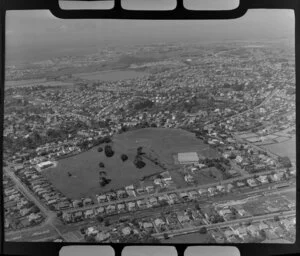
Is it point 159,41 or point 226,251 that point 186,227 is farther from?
point 159,41

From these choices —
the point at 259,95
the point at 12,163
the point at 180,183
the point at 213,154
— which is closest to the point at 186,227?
the point at 180,183

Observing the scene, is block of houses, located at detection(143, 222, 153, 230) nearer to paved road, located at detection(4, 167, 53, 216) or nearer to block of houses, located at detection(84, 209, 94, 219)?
block of houses, located at detection(84, 209, 94, 219)

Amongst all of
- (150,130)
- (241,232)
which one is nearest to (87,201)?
(150,130)

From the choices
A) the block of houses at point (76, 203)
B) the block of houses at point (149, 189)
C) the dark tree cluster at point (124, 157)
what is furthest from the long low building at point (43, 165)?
the block of houses at point (149, 189)

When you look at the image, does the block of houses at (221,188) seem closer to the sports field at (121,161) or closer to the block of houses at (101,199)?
the sports field at (121,161)

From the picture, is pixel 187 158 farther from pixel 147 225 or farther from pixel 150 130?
pixel 147 225

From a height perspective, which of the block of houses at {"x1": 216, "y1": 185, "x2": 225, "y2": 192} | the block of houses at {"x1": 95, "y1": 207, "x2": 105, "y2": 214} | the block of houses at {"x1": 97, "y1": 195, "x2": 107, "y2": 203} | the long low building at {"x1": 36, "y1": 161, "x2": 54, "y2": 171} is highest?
the long low building at {"x1": 36, "y1": 161, "x2": 54, "y2": 171}

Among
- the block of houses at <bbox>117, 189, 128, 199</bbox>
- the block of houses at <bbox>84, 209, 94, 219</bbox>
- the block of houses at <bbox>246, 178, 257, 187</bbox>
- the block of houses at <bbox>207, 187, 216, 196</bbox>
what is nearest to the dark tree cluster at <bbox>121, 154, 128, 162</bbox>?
the block of houses at <bbox>117, 189, 128, 199</bbox>
